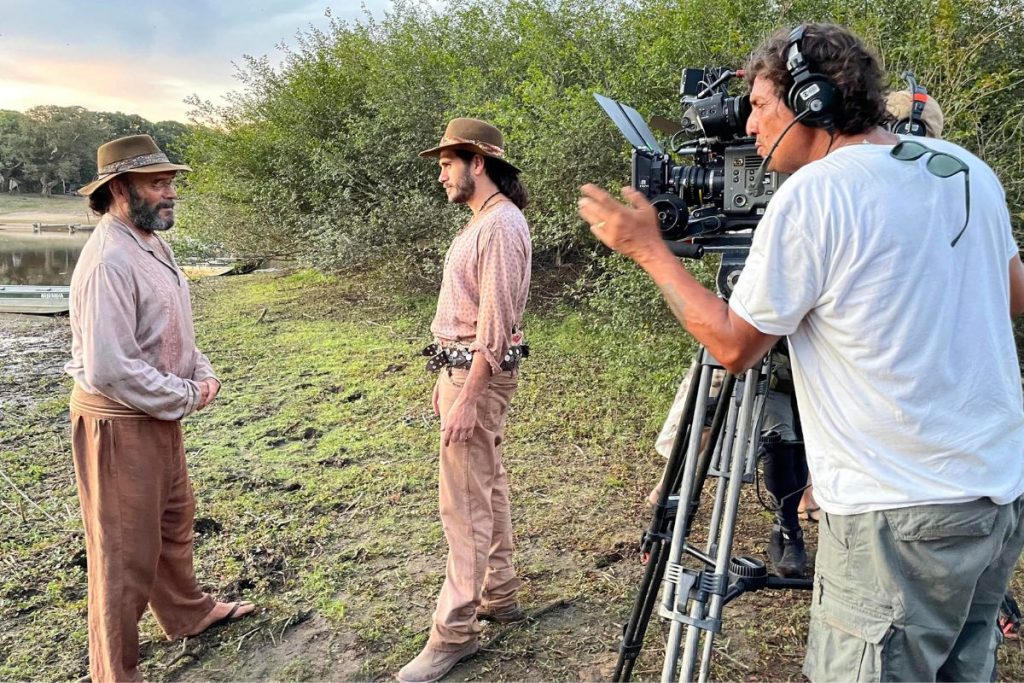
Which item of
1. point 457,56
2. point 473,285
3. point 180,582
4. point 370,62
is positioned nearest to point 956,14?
point 473,285

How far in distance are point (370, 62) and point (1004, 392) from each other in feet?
35.7

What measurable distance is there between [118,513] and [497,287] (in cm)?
159

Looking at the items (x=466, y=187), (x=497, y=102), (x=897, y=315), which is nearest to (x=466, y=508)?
(x=466, y=187)

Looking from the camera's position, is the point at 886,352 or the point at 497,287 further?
the point at 497,287

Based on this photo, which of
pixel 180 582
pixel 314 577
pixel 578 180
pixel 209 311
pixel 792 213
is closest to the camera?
pixel 792 213

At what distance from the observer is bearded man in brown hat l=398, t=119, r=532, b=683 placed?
2.63 meters

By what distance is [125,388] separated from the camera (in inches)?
101

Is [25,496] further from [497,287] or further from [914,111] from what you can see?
[914,111]

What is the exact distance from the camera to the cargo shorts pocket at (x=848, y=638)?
141 cm

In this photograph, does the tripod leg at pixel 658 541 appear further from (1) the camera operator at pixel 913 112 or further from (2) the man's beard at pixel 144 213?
(2) the man's beard at pixel 144 213

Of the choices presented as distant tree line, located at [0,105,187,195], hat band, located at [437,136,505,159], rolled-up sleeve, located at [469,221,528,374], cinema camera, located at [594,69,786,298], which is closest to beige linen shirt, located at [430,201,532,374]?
rolled-up sleeve, located at [469,221,528,374]

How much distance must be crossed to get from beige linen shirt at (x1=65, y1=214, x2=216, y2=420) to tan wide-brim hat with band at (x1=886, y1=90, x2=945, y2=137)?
9.04 ft

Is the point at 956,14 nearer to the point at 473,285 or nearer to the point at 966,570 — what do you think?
the point at 473,285

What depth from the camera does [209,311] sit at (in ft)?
40.5
